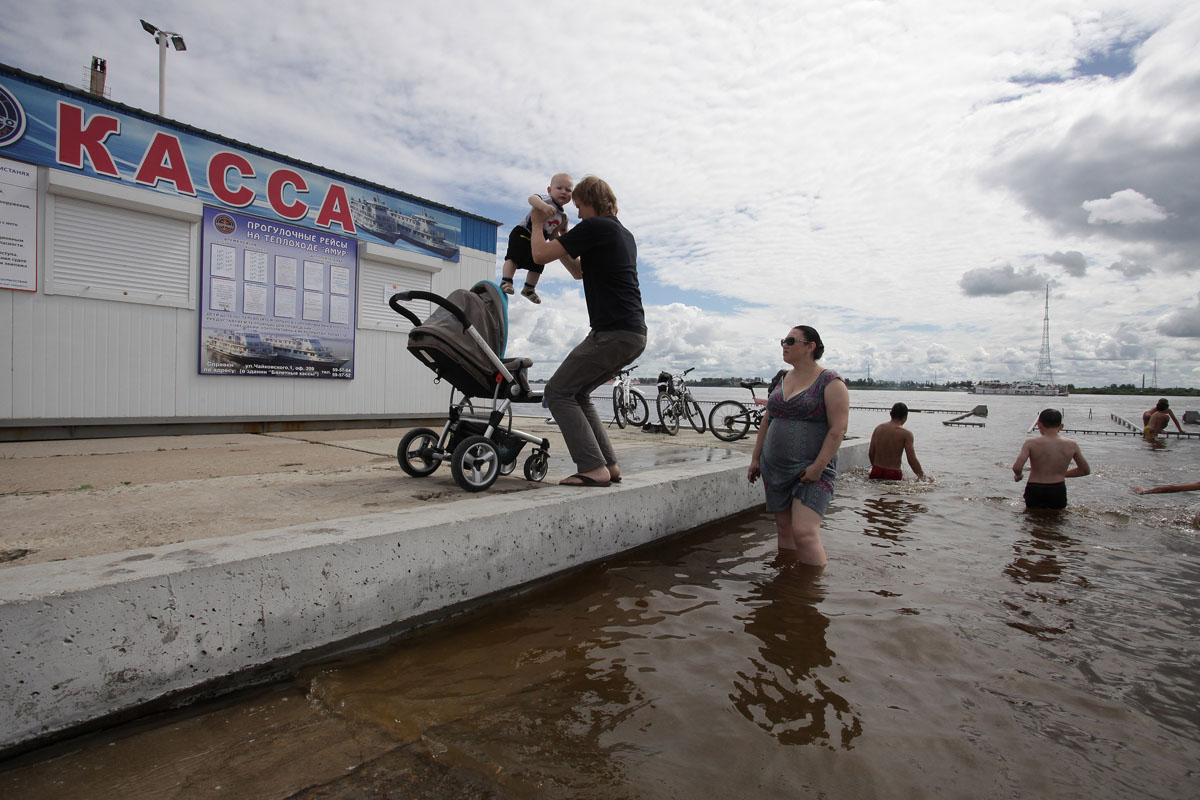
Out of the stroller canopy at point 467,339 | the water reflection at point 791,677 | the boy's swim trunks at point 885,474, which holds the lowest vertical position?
the water reflection at point 791,677

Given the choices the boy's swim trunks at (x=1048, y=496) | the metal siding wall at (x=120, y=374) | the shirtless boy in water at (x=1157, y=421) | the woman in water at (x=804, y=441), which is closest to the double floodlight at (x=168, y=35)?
the metal siding wall at (x=120, y=374)

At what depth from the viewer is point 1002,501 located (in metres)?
7.27

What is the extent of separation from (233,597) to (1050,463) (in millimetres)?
7399

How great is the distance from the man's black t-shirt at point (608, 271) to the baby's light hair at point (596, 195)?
0.39ft

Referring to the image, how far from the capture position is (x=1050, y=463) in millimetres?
6434

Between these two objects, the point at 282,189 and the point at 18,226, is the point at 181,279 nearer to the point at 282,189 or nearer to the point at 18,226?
the point at 18,226

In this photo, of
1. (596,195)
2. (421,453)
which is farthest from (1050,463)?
(421,453)

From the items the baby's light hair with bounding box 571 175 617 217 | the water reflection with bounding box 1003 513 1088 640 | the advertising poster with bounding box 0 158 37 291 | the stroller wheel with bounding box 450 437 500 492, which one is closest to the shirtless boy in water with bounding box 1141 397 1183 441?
the water reflection with bounding box 1003 513 1088 640

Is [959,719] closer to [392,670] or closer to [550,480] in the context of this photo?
[392,670]

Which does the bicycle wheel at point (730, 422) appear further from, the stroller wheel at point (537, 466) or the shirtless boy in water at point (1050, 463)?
the stroller wheel at point (537, 466)

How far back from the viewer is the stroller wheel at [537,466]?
4.61m

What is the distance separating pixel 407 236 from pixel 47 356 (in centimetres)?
547

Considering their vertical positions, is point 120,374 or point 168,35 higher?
point 168,35

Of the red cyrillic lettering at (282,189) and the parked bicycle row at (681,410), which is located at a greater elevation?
the red cyrillic lettering at (282,189)
